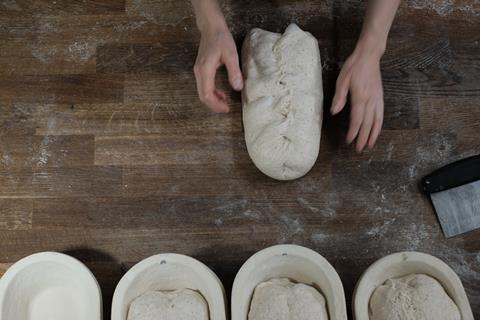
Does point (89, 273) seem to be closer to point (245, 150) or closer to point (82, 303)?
point (82, 303)

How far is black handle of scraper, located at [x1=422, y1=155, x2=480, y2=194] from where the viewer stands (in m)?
1.48

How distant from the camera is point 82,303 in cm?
144

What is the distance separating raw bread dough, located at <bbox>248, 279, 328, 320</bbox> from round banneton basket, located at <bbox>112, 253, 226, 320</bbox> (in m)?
0.10

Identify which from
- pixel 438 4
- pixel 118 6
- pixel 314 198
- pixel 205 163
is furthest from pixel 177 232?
pixel 438 4

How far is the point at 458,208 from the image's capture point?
4.91ft


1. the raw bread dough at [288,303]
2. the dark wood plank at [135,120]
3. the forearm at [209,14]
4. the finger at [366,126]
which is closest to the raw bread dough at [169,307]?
the raw bread dough at [288,303]

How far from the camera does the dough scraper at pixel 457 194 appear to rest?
4.87 ft

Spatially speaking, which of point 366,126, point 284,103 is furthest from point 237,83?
point 366,126

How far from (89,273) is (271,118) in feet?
2.23

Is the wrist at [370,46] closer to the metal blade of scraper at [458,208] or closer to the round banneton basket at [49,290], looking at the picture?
the metal blade of scraper at [458,208]

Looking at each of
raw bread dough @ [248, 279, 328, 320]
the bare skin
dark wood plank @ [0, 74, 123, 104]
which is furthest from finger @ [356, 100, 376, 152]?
dark wood plank @ [0, 74, 123, 104]

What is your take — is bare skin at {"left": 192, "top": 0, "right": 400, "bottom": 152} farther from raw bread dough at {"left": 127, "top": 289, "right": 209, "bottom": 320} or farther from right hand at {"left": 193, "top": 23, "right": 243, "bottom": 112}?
raw bread dough at {"left": 127, "top": 289, "right": 209, "bottom": 320}

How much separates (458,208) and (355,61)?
0.56m

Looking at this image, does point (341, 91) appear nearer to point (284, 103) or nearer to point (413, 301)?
point (284, 103)
